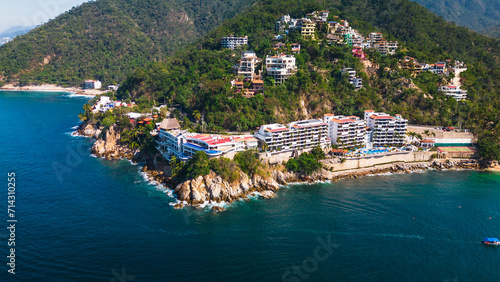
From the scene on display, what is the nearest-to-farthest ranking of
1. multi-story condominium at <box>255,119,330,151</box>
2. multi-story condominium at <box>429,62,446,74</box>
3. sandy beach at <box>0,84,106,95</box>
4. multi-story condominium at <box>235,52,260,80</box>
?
multi-story condominium at <box>255,119,330,151</box>, multi-story condominium at <box>235,52,260,80</box>, multi-story condominium at <box>429,62,446,74</box>, sandy beach at <box>0,84,106,95</box>

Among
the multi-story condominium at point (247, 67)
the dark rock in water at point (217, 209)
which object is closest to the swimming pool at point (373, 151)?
the multi-story condominium at point (247, 67)

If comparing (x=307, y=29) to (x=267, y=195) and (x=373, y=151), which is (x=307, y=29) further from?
(x=267, y=195)

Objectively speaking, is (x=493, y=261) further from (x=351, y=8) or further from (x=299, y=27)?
(x=351, y=8)

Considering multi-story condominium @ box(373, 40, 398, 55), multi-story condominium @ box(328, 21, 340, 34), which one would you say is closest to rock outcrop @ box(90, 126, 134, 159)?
multi-story condominium @ box(328, 21, 340, 34)

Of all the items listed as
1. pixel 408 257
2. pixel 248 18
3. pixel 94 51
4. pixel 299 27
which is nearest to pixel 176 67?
pixel 248 18

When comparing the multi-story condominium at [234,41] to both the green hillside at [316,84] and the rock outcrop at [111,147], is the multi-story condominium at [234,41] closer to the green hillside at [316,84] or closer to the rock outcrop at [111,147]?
the green hillside at [316,84]

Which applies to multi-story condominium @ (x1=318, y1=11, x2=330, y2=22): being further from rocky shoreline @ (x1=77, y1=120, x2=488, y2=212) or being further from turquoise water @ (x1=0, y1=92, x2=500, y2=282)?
turquoise water @ (x1=0, y1=92, x2=500, y2=282)
